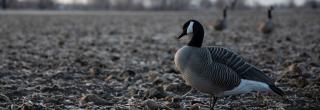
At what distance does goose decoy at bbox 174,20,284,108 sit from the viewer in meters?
5.79

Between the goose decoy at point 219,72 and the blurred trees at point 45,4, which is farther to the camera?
the blurred trees at point 45,4

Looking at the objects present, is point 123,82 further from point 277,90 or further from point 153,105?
point 277,90

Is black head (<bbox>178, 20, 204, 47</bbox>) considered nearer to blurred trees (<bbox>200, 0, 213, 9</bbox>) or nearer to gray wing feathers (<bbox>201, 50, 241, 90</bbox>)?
gray wing feathers (<bbox>201, 50, 241, 90</bbox>)

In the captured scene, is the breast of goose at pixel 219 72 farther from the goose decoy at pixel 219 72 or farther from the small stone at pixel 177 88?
the small stone at pixel 177 88

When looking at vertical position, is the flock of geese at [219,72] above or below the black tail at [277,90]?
above

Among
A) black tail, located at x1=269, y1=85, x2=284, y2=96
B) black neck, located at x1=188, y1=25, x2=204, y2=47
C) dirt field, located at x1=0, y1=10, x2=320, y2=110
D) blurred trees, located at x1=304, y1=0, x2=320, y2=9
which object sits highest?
blurred trees, located at x1=304, y1=0, x2=320, y2=9

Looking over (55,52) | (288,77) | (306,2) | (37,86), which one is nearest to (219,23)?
(55,52)

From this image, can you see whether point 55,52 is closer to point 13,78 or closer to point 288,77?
point 13,78

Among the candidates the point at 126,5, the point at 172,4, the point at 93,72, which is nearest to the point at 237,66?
the point at 93,72

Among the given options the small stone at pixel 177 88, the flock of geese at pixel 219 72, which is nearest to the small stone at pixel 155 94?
the small stone at pixel 177 88

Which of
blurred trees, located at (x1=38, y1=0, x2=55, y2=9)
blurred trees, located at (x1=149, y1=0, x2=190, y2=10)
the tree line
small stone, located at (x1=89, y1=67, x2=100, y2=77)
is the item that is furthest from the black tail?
blurred trees, located at (x1=149, y1=0, x2=190, y2=10)

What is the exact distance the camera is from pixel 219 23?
23578 millimetres

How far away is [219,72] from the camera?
5.77 m

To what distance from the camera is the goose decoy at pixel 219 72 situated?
19.0 feet
